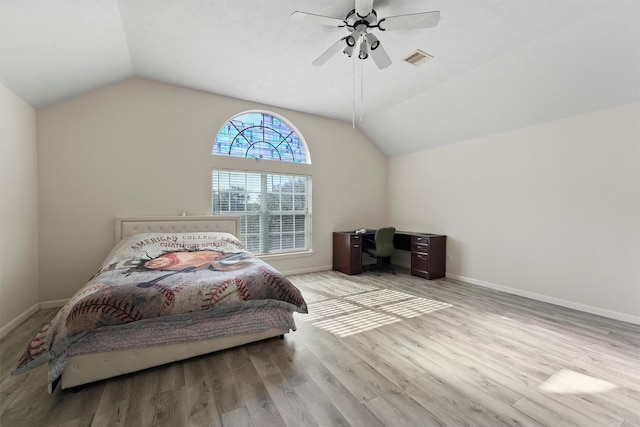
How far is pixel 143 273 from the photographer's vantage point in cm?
223

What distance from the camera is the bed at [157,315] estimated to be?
1.66 metres

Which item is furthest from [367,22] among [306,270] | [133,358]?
[306,270]

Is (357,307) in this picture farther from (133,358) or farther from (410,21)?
(410,21)

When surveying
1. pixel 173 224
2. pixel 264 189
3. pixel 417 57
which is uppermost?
pixel 417 57

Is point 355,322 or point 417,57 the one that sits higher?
point 417,57

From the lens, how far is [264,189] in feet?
14.8

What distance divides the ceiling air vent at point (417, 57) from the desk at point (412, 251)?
8.69 ft

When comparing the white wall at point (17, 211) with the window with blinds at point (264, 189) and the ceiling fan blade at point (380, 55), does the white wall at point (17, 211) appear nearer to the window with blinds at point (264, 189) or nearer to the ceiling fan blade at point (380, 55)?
the window with blinds at point (264, 189)

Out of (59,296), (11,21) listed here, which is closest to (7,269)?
(59,296)

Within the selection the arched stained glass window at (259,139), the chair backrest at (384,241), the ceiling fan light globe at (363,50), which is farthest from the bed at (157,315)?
the chair backrest at (384,241)

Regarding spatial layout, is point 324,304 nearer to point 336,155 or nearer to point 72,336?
point 72,336

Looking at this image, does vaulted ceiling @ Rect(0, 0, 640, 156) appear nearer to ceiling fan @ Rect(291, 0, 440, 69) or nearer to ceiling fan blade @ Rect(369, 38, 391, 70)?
ceiling fan @ Rect(291, 0, 440, 69)

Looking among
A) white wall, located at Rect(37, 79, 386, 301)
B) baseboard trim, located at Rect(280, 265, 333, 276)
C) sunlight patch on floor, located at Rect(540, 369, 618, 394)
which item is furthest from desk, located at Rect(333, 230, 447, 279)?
sunlight patch on floor, located at Rect(540, 369, 618, 394)

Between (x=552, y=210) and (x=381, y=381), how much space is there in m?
3.25
